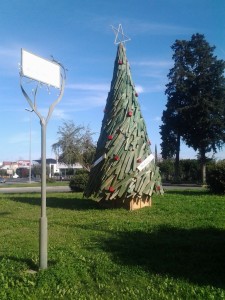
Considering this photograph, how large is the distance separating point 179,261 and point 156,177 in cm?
719

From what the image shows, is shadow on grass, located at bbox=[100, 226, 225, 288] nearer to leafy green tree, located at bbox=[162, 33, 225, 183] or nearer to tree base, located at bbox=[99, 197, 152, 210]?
tree base, located at bbox=[99, 197, 152, 210]

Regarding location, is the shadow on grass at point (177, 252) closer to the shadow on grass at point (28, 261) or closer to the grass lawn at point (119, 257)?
the grass lawn at point (119, 257)

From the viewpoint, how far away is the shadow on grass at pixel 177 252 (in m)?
5.58

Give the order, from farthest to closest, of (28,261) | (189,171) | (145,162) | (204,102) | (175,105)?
1. (189,171)
2. (175,105)
3. (204,102)
4. (145,162)
5. (28,261)

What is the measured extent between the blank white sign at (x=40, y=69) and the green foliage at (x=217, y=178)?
13.2 metres

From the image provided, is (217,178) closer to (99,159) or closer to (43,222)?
(99,159)

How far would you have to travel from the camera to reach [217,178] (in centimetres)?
1839

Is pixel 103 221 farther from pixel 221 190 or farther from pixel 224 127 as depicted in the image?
pixel 224 127

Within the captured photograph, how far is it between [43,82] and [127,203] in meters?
7.34

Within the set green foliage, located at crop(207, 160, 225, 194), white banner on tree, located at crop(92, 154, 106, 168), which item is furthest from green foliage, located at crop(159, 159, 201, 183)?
white banner on tree, located at crop(92, 154, 106, 168)

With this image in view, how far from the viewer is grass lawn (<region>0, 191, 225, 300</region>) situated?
196 inches

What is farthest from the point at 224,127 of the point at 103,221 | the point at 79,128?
the point at 103,221

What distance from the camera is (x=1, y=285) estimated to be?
5195 mm

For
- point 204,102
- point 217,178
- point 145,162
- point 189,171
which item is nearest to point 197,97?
point 204,102
